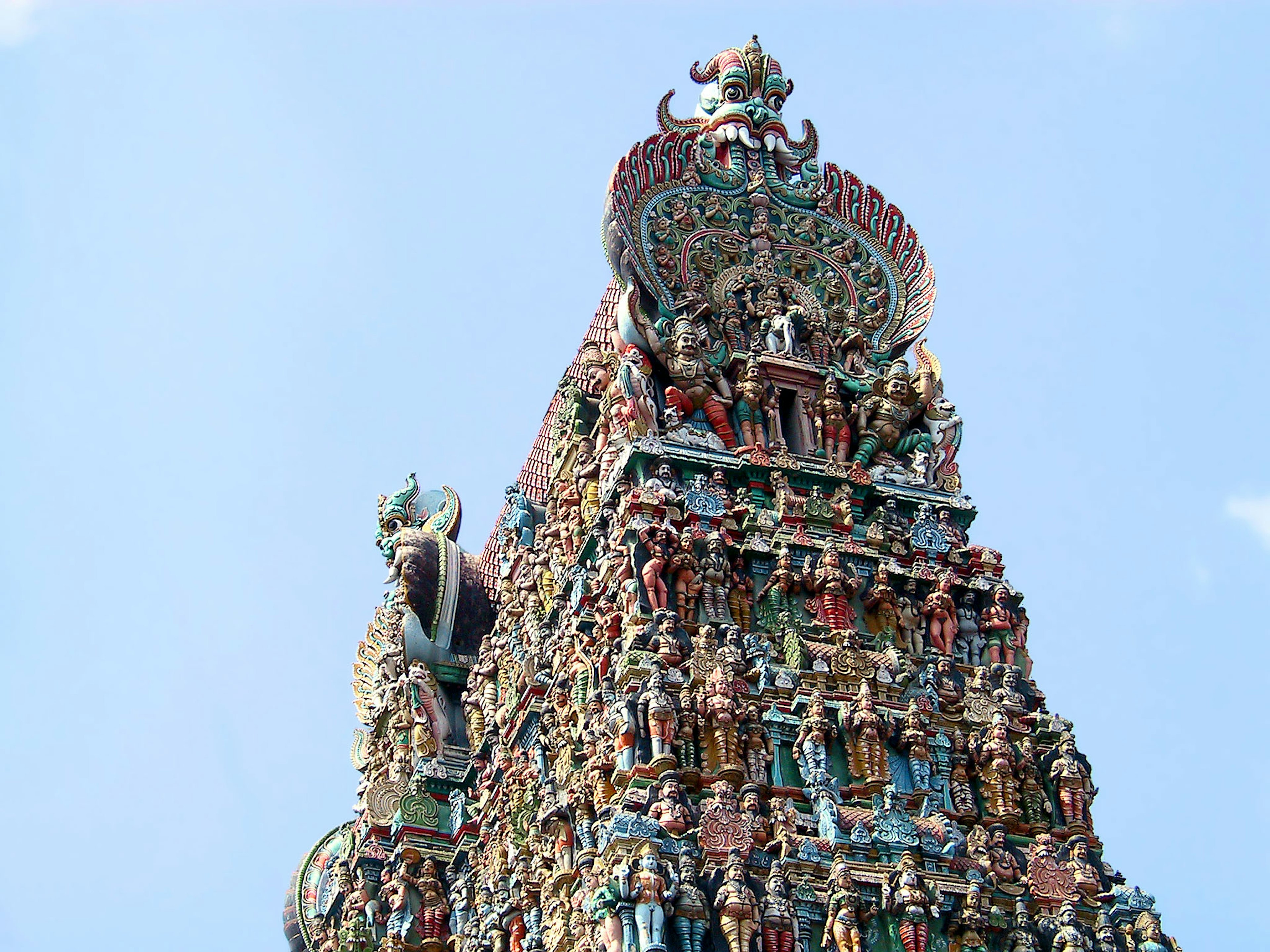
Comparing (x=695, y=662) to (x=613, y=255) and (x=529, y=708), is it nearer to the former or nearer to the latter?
(x=529, y=708)

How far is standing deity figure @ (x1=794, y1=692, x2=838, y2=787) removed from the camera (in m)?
16.9

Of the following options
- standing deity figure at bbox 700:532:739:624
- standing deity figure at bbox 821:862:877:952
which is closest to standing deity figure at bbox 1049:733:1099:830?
standing deity figure at bbox 821:862:877:952

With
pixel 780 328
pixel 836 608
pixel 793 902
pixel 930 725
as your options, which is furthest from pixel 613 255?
pixel 793 902

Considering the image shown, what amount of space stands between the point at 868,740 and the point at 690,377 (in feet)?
13.2

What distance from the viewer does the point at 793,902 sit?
52.5 feet

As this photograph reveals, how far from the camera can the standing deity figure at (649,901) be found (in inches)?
599

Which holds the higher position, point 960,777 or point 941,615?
point 941,615

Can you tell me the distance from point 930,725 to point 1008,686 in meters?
Result: 0.96

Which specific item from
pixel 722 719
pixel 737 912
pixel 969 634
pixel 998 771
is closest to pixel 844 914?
pixel 737 912

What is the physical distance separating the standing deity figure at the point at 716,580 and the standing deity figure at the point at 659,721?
1172mm

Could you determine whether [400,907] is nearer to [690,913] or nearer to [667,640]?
[667,640]

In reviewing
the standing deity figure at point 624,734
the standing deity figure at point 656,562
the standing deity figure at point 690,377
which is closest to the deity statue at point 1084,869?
the standing deity figure at point 624,734

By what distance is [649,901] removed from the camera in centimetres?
1538

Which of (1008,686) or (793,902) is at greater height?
(1008,686)
